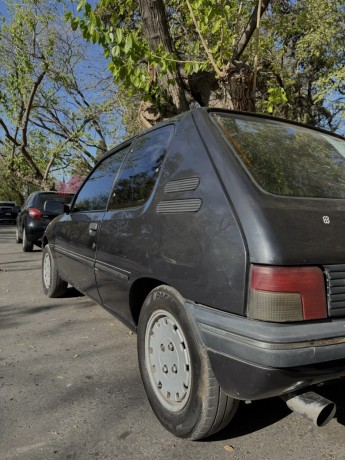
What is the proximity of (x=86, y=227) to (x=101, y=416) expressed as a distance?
176 centimetres

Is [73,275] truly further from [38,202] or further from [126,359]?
[38,202]

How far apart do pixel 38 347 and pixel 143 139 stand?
7.11 feet

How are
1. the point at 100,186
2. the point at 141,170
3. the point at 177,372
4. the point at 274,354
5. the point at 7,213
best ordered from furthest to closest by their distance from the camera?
the point at 7,213, the point at 100,186, the point at 141,170, the point at 177,372, the point at 274,354

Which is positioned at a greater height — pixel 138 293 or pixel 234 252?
pixel 234 252

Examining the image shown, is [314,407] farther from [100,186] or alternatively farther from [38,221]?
[38,221]

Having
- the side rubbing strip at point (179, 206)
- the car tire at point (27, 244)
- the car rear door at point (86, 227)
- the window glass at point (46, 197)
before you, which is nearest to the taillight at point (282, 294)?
the side rubbing strip at point (179, 206)

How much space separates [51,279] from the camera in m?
5.66

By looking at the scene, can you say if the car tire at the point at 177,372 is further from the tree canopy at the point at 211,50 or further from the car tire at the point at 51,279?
the tree canopy at the point at 211,50

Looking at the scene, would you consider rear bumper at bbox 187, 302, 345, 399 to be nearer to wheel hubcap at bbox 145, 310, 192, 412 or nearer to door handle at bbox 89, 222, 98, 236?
wheel hubcap at bbox 145, 310, 192, 412

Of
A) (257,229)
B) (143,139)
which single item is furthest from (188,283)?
(143,139)

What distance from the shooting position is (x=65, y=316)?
5.00 meters

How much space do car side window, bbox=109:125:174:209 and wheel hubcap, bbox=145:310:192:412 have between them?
87 centimetres

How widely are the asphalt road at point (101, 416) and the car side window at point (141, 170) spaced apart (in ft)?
4.44

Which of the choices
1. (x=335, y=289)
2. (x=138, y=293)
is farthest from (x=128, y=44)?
(x=335, y=289)
